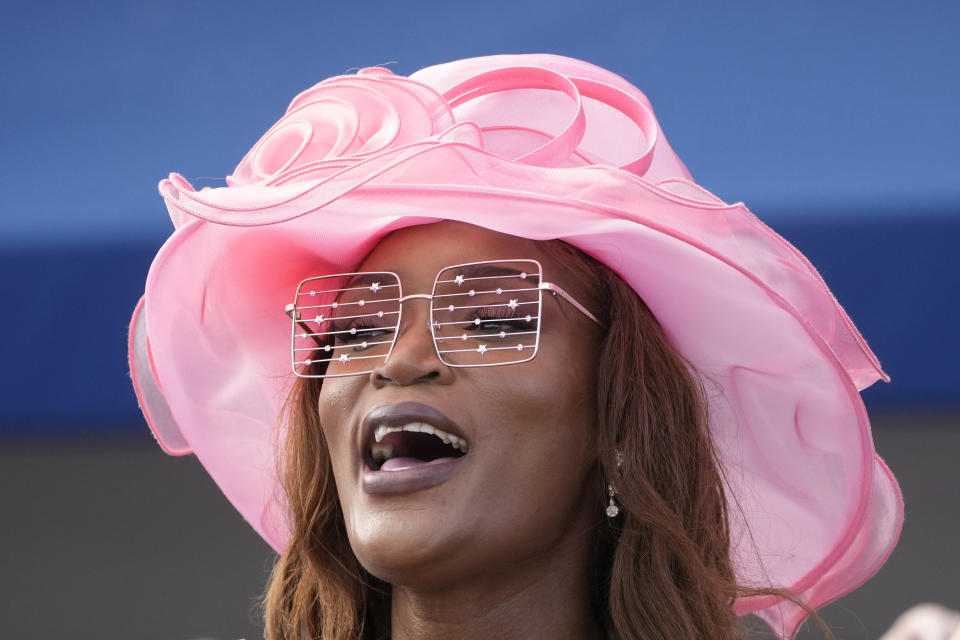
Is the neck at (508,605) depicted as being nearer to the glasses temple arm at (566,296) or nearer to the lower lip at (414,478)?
the lower lip at (414,478)

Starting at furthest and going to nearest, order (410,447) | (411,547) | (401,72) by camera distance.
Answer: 1. (401,72)
2. (410,447)
3. (411,547)

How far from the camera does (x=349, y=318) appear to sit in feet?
4.76

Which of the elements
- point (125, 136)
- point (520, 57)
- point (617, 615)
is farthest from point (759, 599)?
point (125, 136)

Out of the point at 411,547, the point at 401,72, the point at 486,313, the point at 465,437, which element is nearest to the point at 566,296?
the point at 486,313

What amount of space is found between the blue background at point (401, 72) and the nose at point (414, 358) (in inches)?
49.4

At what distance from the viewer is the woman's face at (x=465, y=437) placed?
1295 millimetres

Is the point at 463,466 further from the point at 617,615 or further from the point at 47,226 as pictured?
the point at 47,226

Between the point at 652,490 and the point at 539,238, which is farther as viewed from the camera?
the point at 652,490

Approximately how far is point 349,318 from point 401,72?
1.12 metres

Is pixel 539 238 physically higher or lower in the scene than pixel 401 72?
lower

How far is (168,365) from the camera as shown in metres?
1.64

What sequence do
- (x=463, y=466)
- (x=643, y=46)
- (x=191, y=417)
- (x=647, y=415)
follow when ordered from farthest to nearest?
(x=643, y=46), (x=191, y=417), (x=647, y=415), (x=463, y=466)

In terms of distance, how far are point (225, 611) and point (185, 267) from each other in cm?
127

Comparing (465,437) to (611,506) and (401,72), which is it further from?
(401,72)
